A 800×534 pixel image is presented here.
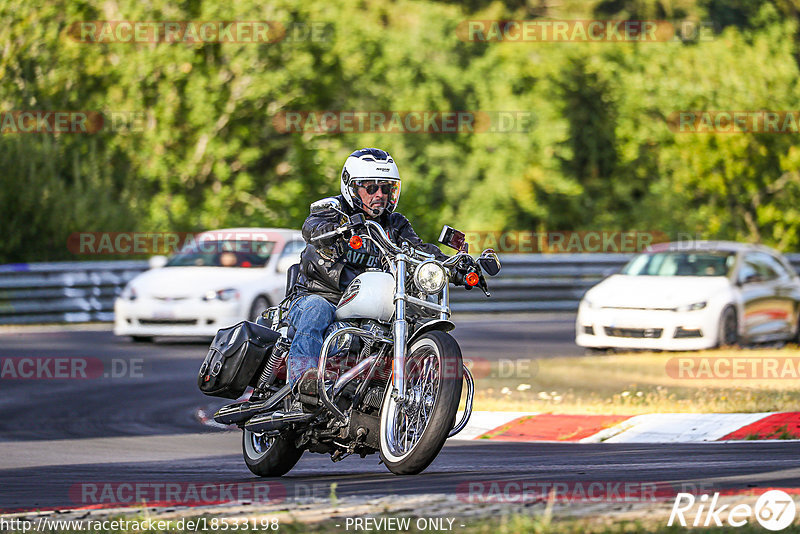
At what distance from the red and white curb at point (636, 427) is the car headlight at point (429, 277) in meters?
3.55

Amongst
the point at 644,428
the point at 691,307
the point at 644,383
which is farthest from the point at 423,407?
the point at 691,307

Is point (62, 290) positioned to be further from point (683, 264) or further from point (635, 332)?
point (683, 264)

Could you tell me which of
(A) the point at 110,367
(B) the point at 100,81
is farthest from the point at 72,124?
(A) the point at 110,367

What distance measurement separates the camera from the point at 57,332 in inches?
894

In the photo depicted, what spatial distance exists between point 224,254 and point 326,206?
41.5ft

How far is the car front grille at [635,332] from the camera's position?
61.9 feet

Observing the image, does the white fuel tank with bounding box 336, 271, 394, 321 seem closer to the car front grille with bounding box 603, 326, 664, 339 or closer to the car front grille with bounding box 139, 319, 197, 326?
the car front grille with bounding box 603, 326, 664, 339

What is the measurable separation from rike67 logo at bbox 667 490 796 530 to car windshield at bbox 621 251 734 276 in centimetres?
1276

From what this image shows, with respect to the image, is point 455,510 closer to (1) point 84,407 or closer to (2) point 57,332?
(1) point 84,407

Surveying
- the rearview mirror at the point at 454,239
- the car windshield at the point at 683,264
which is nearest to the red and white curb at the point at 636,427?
the rearview mirror at the point at 454,239

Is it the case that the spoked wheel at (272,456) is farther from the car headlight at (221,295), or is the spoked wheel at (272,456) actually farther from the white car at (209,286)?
the car headlight at (221,295)

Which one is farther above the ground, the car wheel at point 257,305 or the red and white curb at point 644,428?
the car wheel at point 257,305

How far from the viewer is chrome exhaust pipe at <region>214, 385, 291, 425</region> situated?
9211mm

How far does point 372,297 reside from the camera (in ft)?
28.7
